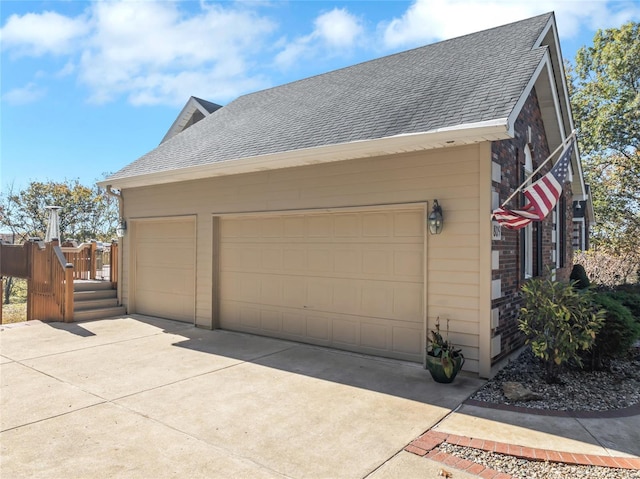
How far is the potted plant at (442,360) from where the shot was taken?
495 cm

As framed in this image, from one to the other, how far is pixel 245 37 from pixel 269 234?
5039 mm

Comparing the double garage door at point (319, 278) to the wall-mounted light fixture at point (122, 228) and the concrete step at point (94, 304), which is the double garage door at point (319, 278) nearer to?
the wall-mounted light fixture at point (122, 228)

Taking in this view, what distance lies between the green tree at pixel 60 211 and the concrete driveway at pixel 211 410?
1532 cm

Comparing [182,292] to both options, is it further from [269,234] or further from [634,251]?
[634,251]

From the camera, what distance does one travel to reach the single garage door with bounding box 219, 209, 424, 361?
597cm

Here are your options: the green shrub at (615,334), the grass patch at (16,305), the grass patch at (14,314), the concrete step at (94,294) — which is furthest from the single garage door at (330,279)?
the grass patch at (16,305)

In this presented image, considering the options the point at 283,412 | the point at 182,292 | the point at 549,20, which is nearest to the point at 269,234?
the point at 182,292

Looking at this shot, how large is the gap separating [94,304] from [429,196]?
27.1ft

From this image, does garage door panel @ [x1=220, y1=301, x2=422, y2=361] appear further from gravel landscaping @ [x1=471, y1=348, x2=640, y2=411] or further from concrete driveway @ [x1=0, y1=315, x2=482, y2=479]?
gravel landscaping @ [x1=471, y1=348, x2=640, y2=411]

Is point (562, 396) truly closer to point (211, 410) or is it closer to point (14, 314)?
point (211, 410)

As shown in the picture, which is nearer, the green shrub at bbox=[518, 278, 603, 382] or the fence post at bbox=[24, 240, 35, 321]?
the green shrub at bbox=[518, 278, 603, 382]

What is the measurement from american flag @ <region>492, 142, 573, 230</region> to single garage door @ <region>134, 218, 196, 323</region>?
6.21 meters

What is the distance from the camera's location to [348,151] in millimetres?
5883

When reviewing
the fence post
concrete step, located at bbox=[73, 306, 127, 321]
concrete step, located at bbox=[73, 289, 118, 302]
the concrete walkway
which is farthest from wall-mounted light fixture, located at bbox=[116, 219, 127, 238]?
the concrete walkway
